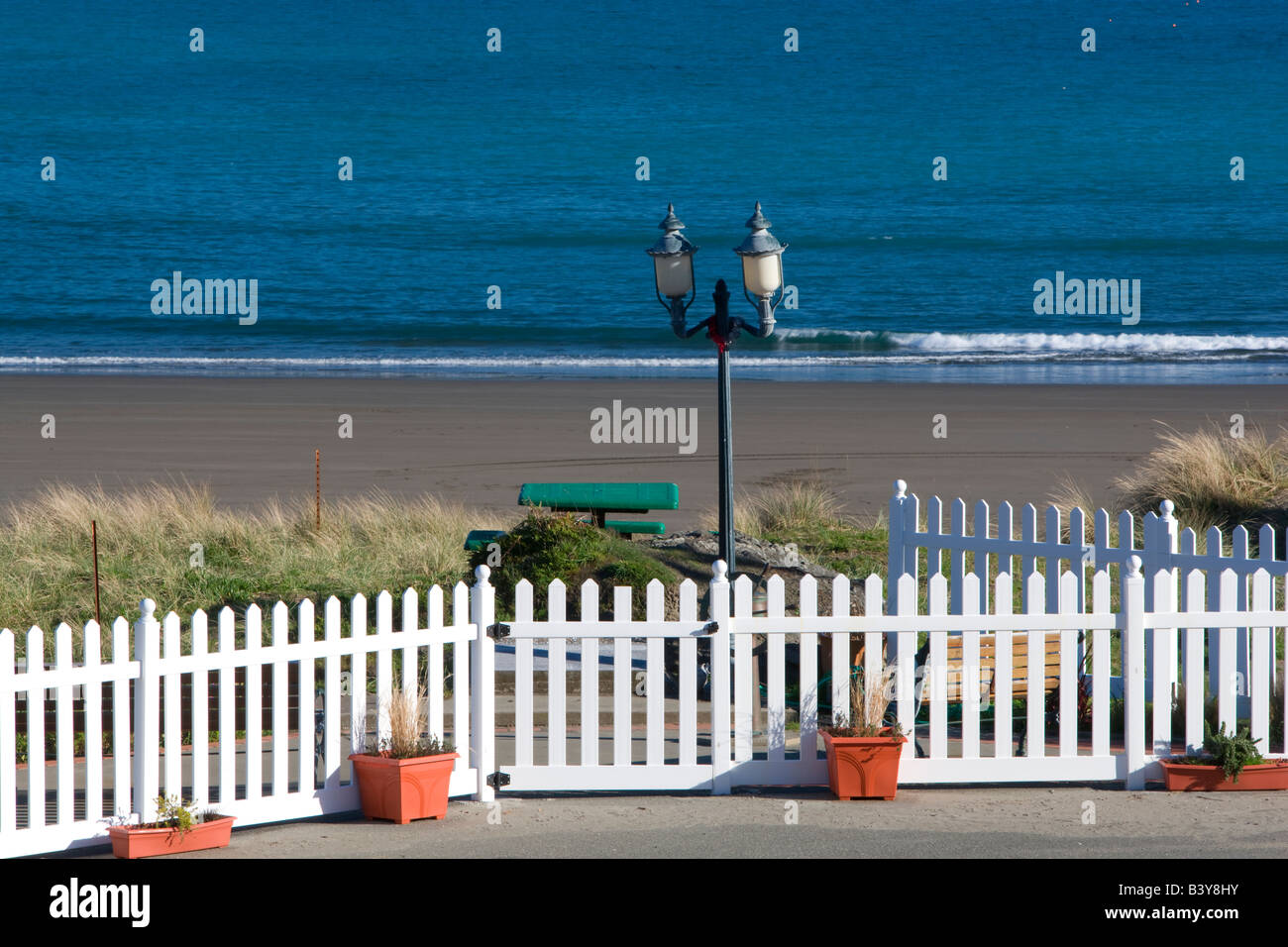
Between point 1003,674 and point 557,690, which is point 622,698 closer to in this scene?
point 557,690

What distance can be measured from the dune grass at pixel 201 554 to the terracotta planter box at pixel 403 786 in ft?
11.6

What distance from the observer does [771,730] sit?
20.9 ft

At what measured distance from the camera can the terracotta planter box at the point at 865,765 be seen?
621cm

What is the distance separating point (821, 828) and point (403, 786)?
5.48 feet

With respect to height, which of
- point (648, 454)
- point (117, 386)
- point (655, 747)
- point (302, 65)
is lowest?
point (655, 747)

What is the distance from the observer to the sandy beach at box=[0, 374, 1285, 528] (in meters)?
16.2

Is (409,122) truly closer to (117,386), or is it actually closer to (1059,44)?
(1059,44)

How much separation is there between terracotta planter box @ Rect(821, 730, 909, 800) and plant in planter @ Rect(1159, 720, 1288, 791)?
1212 millimetres

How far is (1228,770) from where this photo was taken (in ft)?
20.8

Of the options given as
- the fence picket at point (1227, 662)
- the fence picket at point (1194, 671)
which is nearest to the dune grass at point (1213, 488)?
the fence picket at point (1194, 671)

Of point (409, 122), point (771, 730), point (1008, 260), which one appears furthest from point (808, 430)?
point (409, 122)

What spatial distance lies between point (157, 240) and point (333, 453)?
141 feet

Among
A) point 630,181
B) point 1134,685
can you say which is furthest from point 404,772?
point 630,181

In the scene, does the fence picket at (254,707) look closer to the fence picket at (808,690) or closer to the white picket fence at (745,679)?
the white picket fence at (745,679)
